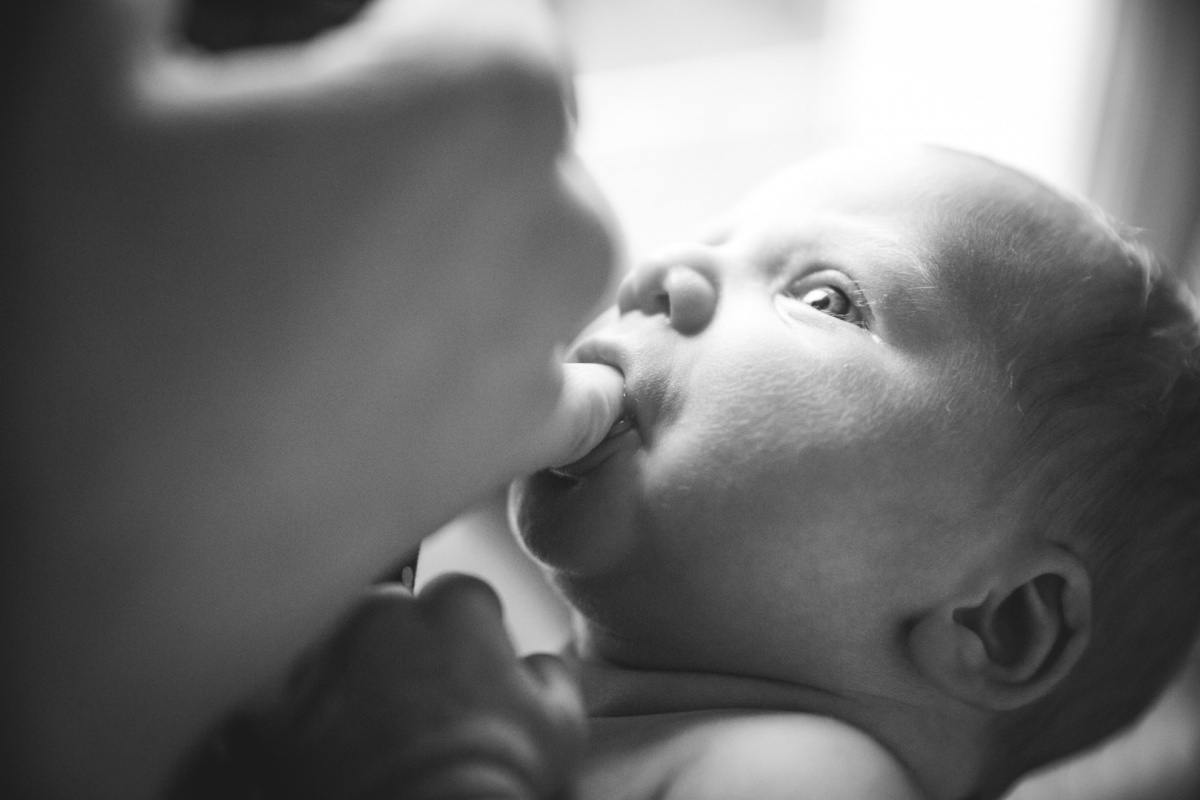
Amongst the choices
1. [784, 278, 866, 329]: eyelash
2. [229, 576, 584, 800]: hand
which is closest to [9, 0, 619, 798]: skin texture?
[229, 576, 584, 800]: hand

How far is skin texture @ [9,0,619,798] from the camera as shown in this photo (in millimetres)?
356

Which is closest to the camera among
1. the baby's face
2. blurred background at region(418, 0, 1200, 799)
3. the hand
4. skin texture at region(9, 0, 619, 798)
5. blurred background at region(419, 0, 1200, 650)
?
skin texture at region(9, 0, 619, 798)

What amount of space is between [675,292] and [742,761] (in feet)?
1.07

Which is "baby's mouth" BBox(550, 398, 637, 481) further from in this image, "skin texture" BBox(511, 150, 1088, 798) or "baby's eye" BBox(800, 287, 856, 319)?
"baby's eye" BBox(800, 287, 856, 319)

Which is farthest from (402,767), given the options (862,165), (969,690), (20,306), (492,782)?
(862,165)

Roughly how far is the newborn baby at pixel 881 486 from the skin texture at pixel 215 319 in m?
0.31

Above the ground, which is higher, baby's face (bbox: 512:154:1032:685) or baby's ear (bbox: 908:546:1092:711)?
baby's face (bbox: 512:154:1032:685)

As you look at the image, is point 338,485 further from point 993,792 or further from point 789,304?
point 993,792

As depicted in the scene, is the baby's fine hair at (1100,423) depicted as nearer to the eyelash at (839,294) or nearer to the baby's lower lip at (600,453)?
the eyelash at (839,294)

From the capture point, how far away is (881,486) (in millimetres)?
713

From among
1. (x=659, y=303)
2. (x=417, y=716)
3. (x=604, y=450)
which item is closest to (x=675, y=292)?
(x=659, y=303)

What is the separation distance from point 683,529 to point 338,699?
278mm

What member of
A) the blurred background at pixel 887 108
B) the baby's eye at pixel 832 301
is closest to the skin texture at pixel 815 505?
the baby's eye at pixel 832 301

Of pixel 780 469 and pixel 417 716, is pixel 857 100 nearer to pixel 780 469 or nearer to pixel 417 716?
pixel 780 469
